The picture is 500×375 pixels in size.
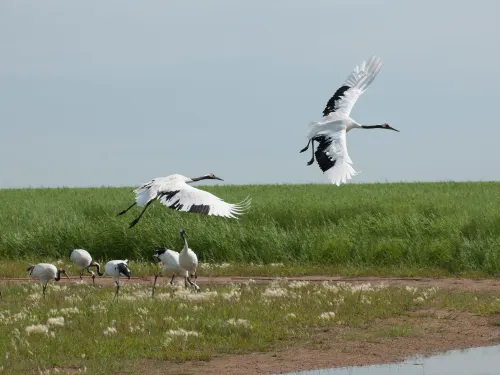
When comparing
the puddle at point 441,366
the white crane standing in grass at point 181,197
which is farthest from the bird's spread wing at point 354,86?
the puddle at point 441,366

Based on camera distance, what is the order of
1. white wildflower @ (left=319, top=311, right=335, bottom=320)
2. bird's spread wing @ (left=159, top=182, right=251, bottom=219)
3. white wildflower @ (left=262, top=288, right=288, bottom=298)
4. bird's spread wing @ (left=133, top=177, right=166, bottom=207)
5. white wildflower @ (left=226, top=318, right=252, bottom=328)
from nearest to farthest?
1. white wildflower @ (left=226, top=318, right=252, bottom=328)
2. white wildflower @ (left=319, top=311, right=335, bottom=320)
3. bird's spread wing @ (left=159, top=182, right=251, bottom=219)
4. white wildflower @ (left=262, top=288, right=288, bottom=298)
5. bird's spread wing @ (left=133, top=177, right=166, bottom=207)

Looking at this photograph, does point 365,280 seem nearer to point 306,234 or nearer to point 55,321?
point 306,234

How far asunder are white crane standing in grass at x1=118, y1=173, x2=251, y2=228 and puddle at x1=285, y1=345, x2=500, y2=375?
4.39 metres

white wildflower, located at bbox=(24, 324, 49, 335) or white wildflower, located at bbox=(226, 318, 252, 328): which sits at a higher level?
white wildflower, located at bbox=(226, 318, 252, 328)

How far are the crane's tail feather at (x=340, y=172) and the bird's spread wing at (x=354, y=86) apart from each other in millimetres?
3187

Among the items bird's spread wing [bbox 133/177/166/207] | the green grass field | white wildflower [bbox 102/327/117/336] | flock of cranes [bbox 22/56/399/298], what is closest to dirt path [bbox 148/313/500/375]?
white wildflower [bbox 102/327/117/336]

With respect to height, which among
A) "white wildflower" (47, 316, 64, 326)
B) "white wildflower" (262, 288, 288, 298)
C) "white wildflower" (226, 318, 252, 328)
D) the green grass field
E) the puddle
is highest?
the green grass field

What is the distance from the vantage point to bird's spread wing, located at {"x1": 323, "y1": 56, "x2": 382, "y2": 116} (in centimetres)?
1875

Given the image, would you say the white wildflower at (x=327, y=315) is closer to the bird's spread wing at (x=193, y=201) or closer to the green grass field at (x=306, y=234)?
the bird's spread wing at (x=193, y=201)

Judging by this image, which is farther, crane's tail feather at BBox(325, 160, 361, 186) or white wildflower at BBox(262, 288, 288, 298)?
white wildflower at BBox(262, 288, 288, 298)

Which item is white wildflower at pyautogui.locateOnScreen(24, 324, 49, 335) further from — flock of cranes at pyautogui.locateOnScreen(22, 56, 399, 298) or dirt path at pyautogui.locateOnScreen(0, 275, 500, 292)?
dirt path at pyautogui.locateOnScreen(0, 275, 500, 292)

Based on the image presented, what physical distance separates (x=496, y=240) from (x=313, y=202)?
7755 mm

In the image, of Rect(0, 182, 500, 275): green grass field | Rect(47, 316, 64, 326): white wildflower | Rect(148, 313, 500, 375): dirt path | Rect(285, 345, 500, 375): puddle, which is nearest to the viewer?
Rect(148, 313, 500, 375): dirt path

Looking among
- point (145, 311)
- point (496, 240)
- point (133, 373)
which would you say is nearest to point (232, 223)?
point (496, 240)
